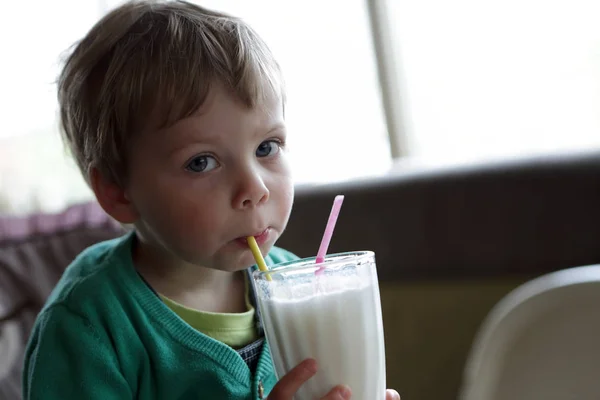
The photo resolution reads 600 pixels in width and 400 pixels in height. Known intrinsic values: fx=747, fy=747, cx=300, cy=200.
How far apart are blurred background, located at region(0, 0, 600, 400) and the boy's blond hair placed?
1.34 feet

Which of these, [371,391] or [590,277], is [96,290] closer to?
[371,391]

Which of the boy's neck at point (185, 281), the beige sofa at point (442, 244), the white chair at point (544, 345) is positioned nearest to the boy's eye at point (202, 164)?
the boy's neck at point (185, 281)

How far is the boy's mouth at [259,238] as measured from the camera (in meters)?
0.99

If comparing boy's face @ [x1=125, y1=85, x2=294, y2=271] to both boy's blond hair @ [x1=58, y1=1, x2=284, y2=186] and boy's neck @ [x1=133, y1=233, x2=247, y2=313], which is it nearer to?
boy's blond hair @ [x1=58, y1=1, x2=284, y2=186]

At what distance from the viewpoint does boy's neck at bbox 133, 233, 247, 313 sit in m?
1.15

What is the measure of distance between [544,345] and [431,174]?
0.61m

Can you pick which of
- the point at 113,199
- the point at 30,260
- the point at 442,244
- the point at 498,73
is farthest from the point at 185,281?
the point at 498,73

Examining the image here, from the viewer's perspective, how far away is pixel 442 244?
1383mm

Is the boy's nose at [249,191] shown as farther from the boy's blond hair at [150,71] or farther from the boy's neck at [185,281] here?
the boy's neck at [185,281]

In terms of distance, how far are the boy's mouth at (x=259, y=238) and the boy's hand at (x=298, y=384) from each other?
0.22m

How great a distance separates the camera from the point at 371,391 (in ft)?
2.87

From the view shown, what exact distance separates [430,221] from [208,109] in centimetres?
58

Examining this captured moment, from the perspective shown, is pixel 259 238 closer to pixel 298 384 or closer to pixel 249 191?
pixel 249 191

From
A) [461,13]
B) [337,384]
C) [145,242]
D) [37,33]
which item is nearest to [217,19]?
[145,242]
